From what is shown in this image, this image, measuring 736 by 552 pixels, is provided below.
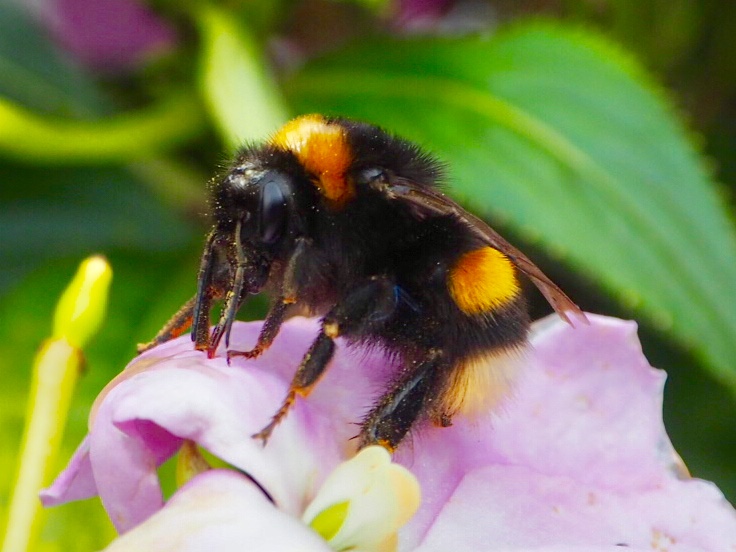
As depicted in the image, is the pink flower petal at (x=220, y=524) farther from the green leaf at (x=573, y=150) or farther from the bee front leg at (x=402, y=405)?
the green leaf at (x=573, y=150)

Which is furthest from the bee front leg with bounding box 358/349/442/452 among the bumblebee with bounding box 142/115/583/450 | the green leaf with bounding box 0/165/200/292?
the green leaf with bounding box 0/165/200/292

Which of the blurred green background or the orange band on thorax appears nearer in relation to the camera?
the orange band on thorax

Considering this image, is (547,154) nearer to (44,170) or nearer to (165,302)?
(165,302)

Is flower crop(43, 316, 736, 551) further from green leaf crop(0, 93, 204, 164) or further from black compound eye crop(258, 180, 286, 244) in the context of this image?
green leaf crop(0, 93, 204, 164)

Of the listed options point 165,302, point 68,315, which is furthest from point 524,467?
point 165,302

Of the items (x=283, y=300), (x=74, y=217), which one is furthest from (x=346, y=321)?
(x=74, y=217)

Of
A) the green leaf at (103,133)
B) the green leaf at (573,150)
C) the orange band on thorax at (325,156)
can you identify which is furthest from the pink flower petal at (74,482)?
the green leaf at (103,133)

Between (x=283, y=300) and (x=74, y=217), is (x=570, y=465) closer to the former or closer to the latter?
(x=283, y=300)
